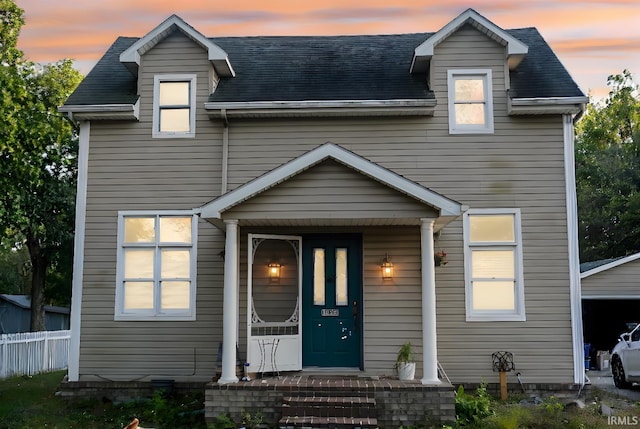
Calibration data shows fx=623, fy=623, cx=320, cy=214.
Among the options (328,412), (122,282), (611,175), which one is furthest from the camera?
(611,175)

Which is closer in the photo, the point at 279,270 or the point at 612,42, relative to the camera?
the point at 279,270

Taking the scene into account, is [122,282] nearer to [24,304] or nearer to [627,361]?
[627,361]

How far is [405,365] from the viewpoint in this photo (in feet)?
32.7

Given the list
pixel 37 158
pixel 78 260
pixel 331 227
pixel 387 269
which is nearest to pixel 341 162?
pixel 331 227

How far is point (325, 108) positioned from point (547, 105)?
160 inches

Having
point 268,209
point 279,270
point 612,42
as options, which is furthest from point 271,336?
point 612,42

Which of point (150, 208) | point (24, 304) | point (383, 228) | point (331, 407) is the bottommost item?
point (331, 407)

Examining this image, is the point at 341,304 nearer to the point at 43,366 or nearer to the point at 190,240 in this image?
the point at 190,240

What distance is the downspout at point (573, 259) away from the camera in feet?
36.3

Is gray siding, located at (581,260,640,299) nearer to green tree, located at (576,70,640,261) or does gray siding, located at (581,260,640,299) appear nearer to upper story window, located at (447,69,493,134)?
upper story window, located at (447,69,493,134)

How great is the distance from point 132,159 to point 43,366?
8640 mm

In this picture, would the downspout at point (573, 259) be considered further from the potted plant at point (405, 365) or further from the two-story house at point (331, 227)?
the potted plant at point (405, 365)

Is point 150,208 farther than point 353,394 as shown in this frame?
Yes

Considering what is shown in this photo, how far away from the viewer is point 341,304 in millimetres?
11289
